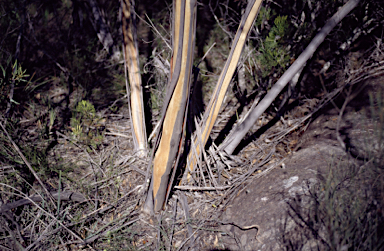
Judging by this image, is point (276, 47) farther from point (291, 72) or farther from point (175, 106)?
point (175, 106)

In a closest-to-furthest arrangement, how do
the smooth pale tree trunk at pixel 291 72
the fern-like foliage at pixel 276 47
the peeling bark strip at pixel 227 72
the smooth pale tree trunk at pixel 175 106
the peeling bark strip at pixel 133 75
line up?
the smooth pale tree trunk at pixel 175 106 < the peeling bark strip at pixel 227 72 < the smooth pale tree trunk at pixel 291 72 < the peeling bark strip at pixel 133 75 < the fern-like foliage at pixel 276 47

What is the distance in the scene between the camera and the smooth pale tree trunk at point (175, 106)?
5.00 ft

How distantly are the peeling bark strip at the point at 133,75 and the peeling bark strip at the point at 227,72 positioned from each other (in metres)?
0.64

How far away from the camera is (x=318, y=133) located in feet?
7.89

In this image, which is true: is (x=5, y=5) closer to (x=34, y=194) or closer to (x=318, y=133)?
(x=34, y=194)

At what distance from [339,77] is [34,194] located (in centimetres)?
342

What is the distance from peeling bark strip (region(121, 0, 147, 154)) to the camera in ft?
7.08

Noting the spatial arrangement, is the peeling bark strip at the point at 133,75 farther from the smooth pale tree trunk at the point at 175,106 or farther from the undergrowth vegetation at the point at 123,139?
the smooth pale tree trunk at the point at 175,106

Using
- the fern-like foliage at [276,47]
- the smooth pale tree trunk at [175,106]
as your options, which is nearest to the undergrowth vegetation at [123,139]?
the fern-like foliage at [276,47]

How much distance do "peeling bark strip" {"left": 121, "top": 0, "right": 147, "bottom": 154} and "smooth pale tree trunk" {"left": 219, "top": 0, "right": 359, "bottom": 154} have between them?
892 mm

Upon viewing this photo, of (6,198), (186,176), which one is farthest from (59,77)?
(186,176)

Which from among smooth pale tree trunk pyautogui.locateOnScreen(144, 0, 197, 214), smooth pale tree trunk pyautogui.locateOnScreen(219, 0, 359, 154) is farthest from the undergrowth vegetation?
smooth pale tree trunk pyautogui.locateOnScreen(219, 0, 359, 154)

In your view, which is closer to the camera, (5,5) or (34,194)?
(34,194)

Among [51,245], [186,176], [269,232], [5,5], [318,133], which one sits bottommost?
[51,245]
